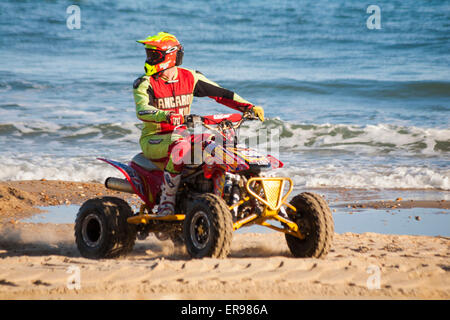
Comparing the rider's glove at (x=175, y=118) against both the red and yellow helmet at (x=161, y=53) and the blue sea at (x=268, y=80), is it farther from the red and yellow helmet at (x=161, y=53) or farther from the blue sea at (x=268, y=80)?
the blue sea at (x=268, y=80)

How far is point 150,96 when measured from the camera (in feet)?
21.0

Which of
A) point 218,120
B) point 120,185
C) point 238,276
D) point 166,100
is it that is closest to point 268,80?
point 120,185

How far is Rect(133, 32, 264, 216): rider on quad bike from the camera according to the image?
614cm

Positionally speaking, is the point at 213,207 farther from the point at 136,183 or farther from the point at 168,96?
the point at 168,96

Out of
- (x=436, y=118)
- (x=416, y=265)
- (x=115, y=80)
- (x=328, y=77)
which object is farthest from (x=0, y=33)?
(x=416, y=265)

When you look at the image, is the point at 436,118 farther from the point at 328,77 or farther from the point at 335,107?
the point at 328,77

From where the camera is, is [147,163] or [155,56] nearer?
[155,56]

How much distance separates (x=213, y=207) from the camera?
5.50 meters

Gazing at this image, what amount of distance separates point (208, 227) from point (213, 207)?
0.57ft

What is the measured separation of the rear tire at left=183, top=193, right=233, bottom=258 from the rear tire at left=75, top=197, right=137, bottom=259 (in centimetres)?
90

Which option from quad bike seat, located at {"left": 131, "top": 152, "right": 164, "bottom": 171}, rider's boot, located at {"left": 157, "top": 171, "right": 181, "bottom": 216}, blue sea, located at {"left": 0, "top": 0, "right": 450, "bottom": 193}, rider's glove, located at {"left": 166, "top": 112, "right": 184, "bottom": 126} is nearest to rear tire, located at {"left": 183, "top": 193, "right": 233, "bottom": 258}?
rider's boot, located at {"left": 157, "top": 171, "right": 181, "bottom": 216}

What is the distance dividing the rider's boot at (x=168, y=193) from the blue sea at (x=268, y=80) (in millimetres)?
5167

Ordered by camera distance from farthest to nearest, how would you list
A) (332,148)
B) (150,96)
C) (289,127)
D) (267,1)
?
(267,1) → (289,127) → (332,148) → (150,96)

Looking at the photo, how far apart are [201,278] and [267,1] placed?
103ft
